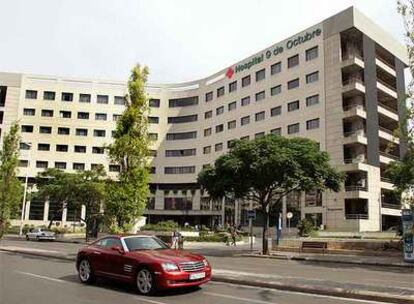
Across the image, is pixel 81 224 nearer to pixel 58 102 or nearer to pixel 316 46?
pixel 58 102

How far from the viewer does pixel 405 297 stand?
32.2 ft

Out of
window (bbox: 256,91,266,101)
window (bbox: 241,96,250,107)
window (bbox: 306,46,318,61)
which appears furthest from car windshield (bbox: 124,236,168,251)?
window (bbox: 241,96,250,107)

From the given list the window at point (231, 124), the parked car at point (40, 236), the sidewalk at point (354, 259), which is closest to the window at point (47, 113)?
the window at point (231, 124)

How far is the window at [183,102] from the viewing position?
267ft

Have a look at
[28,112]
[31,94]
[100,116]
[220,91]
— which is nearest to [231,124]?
[220,91]

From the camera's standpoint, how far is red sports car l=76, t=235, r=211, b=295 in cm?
1009

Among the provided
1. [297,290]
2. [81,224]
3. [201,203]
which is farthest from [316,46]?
[297,290]

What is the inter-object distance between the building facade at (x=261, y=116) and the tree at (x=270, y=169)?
14791mm

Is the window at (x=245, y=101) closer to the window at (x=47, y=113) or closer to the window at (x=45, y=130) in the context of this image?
the window at (x=47, y=113)

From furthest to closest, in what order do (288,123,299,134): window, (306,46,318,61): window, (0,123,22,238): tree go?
(288,123,299,134): window < (306,46,318,61): window < (0,123,22,238): tree

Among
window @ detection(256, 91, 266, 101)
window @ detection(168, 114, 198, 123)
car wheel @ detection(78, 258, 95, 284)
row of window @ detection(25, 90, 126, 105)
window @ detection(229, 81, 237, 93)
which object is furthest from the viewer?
row of window @ detection(25, 90, 126, 105)

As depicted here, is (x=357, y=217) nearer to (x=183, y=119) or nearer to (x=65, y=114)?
(x=183, y=119)

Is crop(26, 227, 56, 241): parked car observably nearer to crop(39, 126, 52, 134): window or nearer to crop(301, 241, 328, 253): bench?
crop(301, 241, 328, 253): bench

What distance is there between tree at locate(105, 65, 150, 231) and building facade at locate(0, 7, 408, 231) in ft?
59.6
